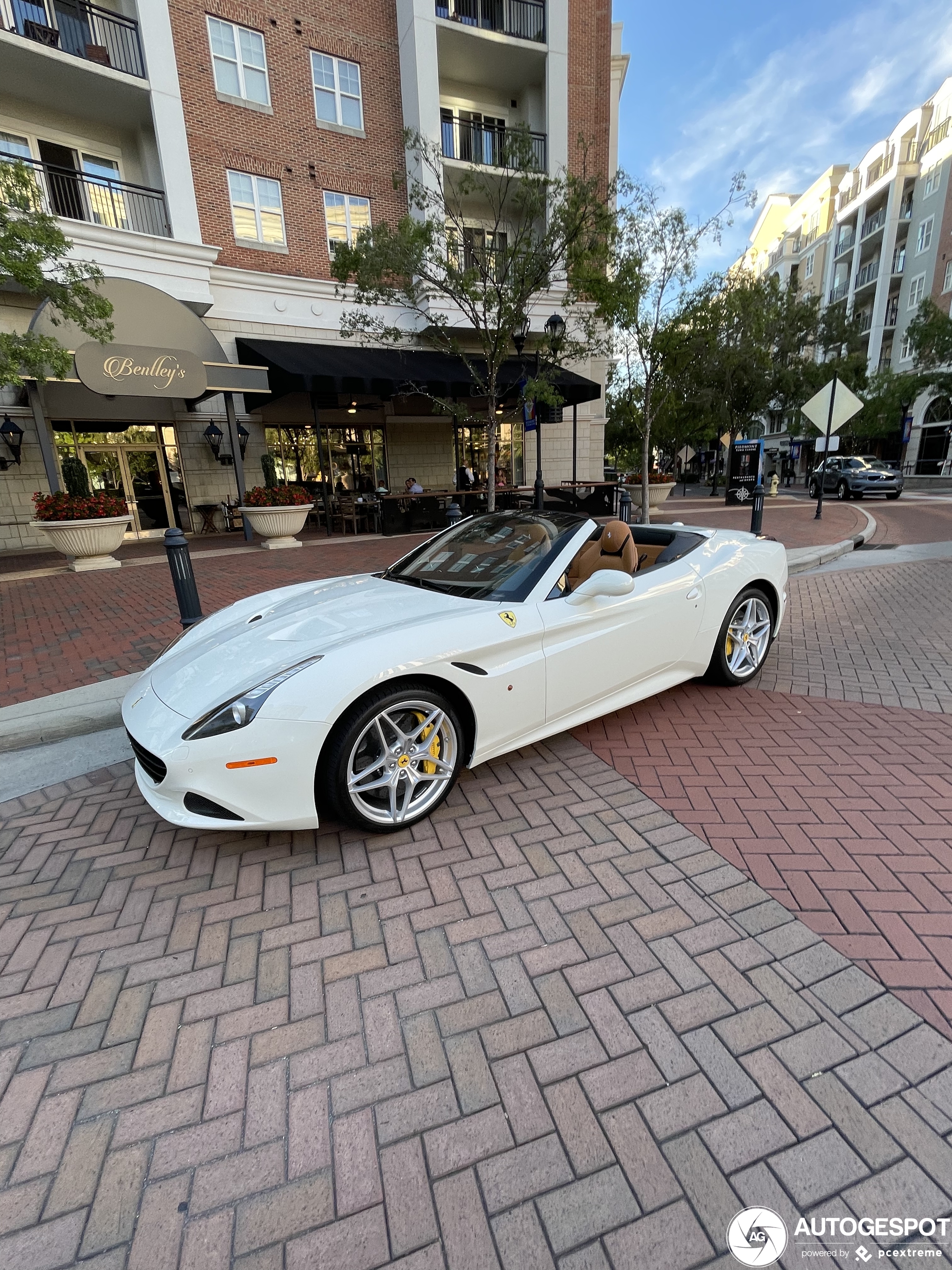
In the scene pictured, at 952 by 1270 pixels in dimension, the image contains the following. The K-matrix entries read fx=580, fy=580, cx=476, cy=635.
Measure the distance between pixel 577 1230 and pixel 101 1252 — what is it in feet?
3.51

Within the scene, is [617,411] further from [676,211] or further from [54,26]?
[54,26]

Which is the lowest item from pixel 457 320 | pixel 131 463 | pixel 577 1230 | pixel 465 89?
pixel 577 1230

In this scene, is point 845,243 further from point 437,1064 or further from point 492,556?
point 437,1064

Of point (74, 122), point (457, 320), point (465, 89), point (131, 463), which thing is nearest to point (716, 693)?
point (457, 320)

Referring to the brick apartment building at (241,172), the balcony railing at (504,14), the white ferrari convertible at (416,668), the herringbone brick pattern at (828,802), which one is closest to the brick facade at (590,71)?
the brick apartment building at (241,172)

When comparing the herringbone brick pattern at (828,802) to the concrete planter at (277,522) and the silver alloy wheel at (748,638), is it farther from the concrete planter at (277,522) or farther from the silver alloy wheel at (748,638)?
the concrete planter at (277,522)

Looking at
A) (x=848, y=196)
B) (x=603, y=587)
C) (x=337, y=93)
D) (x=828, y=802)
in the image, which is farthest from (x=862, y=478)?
(x=848, y=196)

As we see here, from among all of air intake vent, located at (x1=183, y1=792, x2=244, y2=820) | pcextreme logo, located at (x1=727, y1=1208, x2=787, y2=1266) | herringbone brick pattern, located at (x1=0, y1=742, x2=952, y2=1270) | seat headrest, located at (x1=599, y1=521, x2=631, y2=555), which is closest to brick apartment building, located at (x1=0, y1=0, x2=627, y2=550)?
seat headrest, located at (x1=599, y1=521, x2=631, y2=555)

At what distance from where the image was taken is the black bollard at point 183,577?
5.23m

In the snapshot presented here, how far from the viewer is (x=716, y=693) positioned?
4242 millimetres

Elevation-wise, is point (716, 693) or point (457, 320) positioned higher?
point (457, 320)

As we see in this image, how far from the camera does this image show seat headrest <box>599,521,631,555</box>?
3.73 m

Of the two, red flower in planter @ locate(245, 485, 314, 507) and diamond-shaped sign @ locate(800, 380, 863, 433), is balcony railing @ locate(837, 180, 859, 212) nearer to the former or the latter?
diamond-shaped sign @ locate(800, 380, 863, 433)

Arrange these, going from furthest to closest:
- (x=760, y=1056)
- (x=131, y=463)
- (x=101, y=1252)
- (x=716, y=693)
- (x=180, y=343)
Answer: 1. (x=131, y=463)
2. (x=180, y=343)
3. (x=716, y=693)
4. (x=760, y=1056)
5. (x=101, y=1252)
